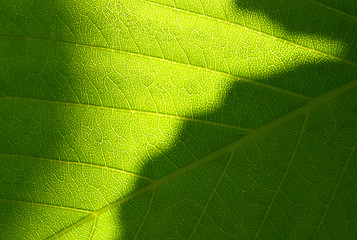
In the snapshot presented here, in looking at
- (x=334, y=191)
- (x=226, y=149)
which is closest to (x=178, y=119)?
(x=226, y=149)

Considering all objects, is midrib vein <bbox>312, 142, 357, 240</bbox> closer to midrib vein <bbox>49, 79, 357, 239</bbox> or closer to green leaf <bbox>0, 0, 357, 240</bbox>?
green leaf <bbox>0, 0, 357, 240</bbox>

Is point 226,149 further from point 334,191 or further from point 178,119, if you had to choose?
point 334,191

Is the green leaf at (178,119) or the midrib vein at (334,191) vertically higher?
the green leaf at (178,119)

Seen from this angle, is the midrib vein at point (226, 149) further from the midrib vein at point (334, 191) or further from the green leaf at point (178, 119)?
the midrib vein at point (334, 191)

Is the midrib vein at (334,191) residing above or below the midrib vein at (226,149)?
below

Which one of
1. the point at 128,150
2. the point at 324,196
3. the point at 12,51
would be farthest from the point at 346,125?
the point at 12,51

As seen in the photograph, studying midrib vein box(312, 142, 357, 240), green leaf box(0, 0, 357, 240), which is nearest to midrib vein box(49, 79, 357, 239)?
green leaf box(0, 0, 357, 240)

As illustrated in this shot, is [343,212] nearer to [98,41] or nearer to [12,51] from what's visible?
[98,41]

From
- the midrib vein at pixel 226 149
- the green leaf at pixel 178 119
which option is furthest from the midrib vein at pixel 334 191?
the midrib vein at pixel 226 149
